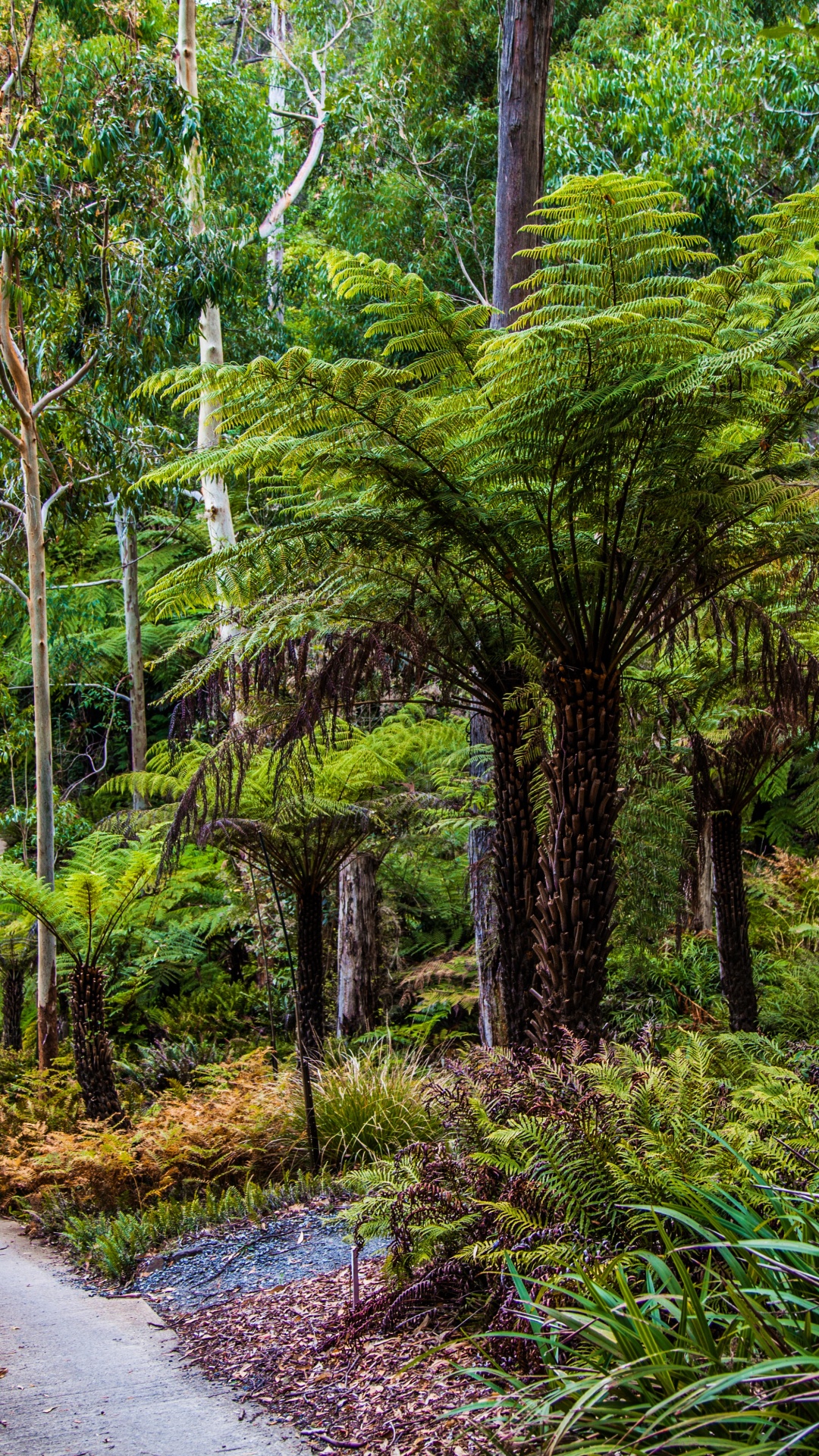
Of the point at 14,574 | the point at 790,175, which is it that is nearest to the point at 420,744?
the point at 790,175

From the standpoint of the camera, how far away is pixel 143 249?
364 inches

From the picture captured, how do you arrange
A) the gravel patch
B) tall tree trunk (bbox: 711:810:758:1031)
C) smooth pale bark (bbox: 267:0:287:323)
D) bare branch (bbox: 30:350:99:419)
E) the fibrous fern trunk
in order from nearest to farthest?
the gravel patch → the fibrous fern trunk → tall tree trunk (bbox: 711:810:758:1031) → bare branch (bbox: 30:350:99:419) → smooth pale bark (bbox: 267:0:287:323)

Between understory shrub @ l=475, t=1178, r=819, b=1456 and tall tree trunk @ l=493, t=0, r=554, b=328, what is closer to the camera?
understory shrub @ l=475, t=1178, r=819, b=1456

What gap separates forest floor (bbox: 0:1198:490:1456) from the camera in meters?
2.65

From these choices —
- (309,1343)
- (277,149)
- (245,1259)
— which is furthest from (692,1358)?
(277,149)

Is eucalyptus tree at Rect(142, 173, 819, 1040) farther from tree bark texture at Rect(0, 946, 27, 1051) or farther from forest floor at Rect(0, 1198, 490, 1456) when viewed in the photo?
tree bark texture at Rect(0, 946, 27, 1051)

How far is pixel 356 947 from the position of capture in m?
8.57

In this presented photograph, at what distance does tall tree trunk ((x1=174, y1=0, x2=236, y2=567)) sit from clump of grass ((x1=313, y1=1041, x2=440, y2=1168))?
470 cm

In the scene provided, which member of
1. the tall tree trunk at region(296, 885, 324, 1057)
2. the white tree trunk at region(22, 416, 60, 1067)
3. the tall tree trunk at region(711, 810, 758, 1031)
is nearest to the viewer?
the tall tree trunk at region(296, 885, 324, 1057)

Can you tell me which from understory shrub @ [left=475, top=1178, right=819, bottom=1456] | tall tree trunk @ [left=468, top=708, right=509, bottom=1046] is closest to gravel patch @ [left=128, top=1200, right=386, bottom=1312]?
understory shrub @ [left=475, top=1178, right=819, bottom=1456]

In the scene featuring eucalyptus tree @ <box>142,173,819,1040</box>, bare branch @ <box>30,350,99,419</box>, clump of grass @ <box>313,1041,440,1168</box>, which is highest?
bare branch @ <box>30,350,99,419</box>

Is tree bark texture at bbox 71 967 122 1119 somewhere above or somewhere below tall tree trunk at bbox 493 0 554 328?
below

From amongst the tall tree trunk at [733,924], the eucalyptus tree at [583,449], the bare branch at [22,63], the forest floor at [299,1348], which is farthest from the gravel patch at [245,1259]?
the bare branch at [22,63]

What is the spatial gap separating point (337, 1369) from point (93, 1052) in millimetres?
3642
